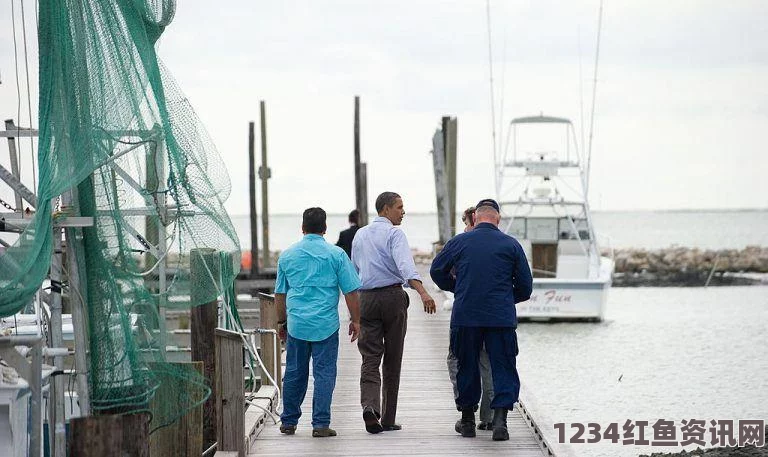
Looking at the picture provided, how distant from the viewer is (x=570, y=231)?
27672mm

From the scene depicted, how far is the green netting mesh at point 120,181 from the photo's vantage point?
6461 millimetres

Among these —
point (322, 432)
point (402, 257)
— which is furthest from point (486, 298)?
point (322, 432)

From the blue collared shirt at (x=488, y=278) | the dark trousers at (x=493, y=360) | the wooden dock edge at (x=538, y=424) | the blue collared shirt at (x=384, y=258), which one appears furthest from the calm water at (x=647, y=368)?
the blue collared shirt at (x=384, y=258)

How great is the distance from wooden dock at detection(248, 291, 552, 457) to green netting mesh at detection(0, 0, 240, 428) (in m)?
1.30

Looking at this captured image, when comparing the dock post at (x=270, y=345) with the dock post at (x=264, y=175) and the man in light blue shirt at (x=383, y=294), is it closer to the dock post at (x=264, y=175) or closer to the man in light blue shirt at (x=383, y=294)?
the man in light blue shirt at (x=383, y=294)

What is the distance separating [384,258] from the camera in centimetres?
855

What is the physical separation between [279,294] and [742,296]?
116 ft

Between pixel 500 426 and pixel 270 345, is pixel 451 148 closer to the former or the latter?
pixel 270 345

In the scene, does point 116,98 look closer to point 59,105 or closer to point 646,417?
point 59,105

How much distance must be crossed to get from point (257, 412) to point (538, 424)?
2.18 m

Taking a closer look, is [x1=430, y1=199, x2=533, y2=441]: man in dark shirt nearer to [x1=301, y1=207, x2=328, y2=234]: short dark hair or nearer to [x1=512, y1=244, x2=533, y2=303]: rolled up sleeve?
[x1=512, y1=244, x2=533, y2=303]: rolled up sleeve

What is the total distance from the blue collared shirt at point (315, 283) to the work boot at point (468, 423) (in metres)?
1.10

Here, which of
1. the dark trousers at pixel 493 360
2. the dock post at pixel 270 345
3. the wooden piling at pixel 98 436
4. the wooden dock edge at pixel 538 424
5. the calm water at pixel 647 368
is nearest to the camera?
the wooden piling at pixel 98 436

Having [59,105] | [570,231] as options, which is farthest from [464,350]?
[570,231]
